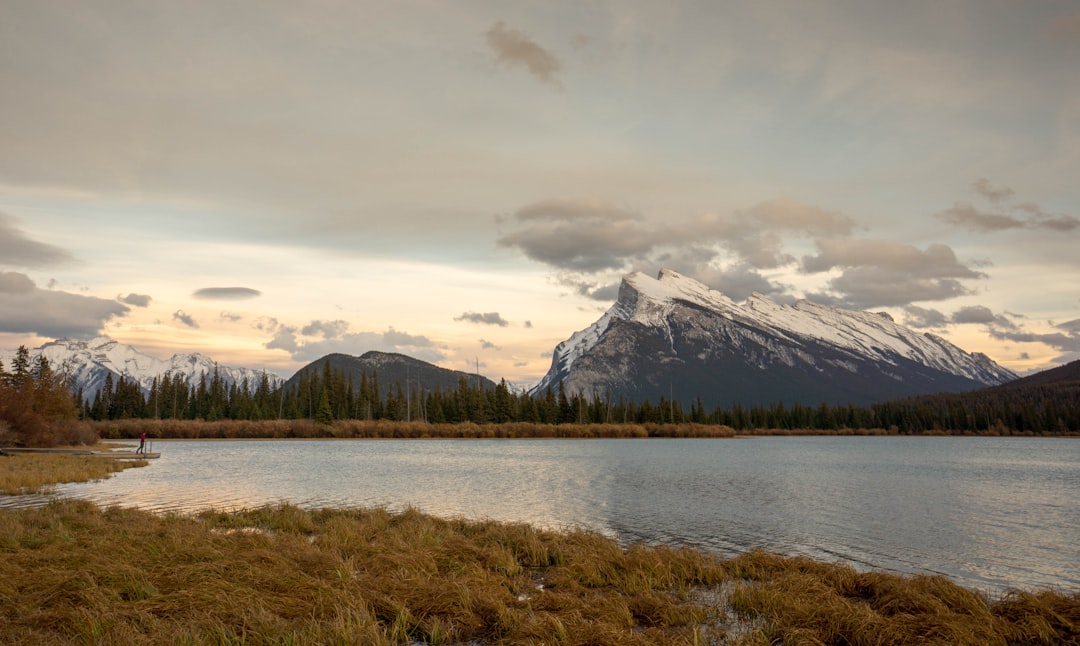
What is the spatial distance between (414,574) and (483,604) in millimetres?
2577

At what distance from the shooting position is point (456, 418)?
6718 inches

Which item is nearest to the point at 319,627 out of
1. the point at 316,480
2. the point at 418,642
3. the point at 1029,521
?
the point at 418,642

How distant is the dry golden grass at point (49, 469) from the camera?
3503 centimetres

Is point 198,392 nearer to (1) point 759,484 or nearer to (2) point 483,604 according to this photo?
(1) point 759,484

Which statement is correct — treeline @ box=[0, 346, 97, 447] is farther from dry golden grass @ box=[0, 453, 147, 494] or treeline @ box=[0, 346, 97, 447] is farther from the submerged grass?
the submerged grass

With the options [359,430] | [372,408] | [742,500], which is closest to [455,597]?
[742,500]

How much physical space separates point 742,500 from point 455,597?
93.8 ft

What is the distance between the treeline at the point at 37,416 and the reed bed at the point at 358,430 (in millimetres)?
23908

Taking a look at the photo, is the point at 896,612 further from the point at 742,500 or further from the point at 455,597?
the point at 742,500

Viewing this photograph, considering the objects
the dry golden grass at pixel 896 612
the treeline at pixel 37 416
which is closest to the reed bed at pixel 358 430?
the treeline at pixel 37 416

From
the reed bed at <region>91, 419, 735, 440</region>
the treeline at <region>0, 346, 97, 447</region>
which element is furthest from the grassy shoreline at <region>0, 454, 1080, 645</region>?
the reed bed at <region>91, 419, 735, 440</region>

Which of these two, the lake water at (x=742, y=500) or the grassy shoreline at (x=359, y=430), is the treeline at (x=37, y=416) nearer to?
the lake water at (x=742, y=500)

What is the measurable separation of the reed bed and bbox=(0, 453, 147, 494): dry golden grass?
2877 inches

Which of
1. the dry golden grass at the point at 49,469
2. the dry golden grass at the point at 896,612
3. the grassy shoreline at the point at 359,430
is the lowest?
the grassy shoreline at the point at 359,430
